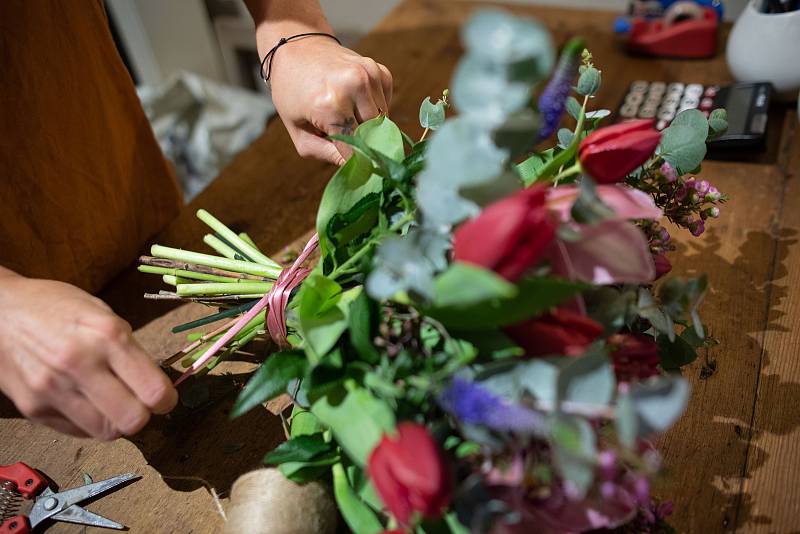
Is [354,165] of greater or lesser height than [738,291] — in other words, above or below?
above

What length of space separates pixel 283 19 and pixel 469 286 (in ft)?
1.76

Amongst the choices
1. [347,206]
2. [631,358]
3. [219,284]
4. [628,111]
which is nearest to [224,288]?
[219,284]

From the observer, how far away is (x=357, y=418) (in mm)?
427

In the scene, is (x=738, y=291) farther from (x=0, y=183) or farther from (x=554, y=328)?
(x=0, y=183)

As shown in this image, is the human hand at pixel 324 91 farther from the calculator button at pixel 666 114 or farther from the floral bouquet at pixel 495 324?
the calculator button at pixel 666 114

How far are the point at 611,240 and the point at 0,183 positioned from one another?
61 centimetres

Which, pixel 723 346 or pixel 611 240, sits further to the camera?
pixel 723 346

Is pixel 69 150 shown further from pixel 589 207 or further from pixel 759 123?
pixel 759 123

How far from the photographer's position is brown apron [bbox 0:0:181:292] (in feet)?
2.24

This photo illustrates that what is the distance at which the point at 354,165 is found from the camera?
518 millimetres

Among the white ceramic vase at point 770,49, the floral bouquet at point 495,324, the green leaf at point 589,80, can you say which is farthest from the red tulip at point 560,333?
the white ceramic vase at point 770,49

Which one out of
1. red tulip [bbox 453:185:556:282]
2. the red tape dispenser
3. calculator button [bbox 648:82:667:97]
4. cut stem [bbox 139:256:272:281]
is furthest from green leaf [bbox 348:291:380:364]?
the red tape dispenser

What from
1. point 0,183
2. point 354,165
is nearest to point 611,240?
point 354,165

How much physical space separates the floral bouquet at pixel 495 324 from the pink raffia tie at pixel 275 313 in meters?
0.04
